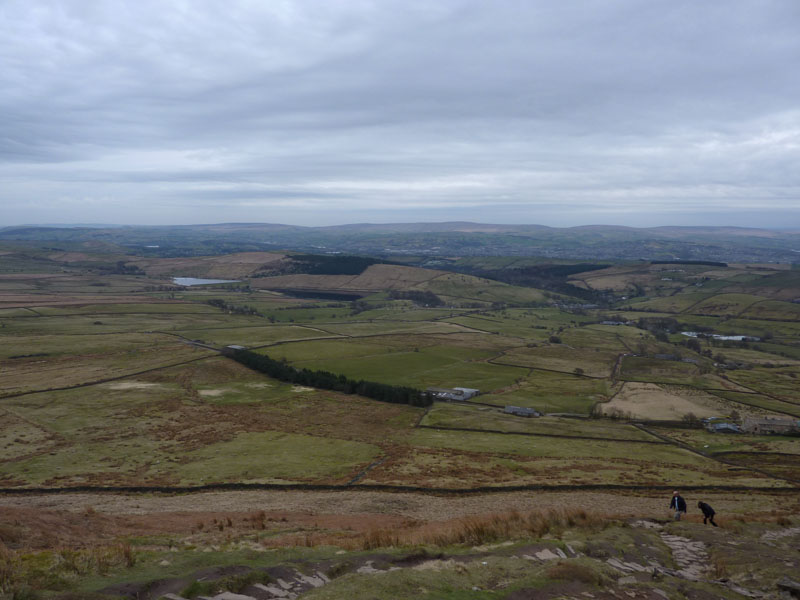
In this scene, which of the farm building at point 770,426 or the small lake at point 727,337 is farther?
the small lake at point 727,337

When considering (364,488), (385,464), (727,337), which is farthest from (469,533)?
(727,337)

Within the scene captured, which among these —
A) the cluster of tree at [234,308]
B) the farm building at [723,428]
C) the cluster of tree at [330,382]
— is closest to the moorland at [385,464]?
the cluster of tree at [330,382]

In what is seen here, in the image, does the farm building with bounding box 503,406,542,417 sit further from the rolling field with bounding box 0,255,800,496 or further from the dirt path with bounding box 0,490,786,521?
the dirt path with bounding box 0,490,786,521

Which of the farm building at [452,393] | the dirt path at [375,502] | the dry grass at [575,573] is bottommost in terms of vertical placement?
the farm building at [452,393]

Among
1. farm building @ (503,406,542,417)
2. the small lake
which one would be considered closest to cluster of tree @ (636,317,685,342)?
the small lake

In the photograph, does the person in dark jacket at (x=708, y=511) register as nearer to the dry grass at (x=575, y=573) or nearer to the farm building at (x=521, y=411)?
the dry grass at (x=575, y=573)

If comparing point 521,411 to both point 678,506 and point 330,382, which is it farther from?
point 678,506
